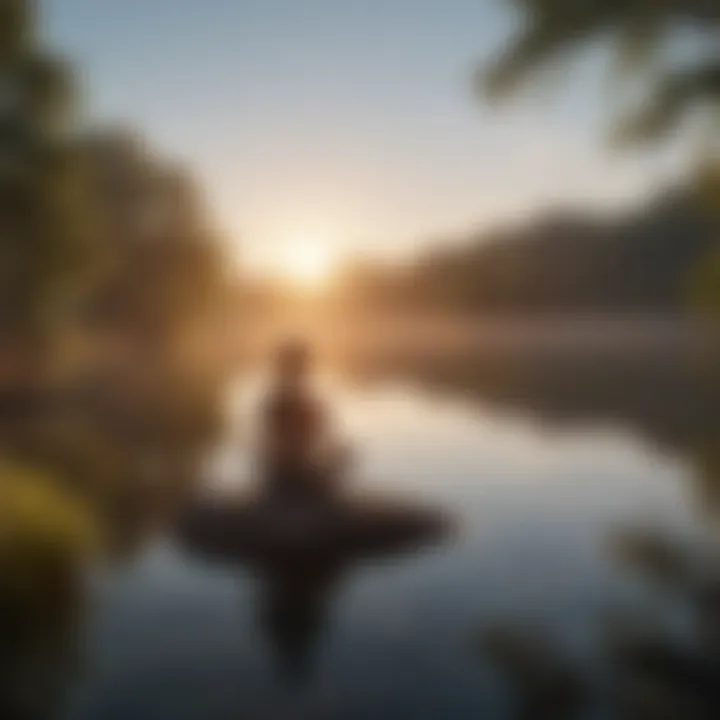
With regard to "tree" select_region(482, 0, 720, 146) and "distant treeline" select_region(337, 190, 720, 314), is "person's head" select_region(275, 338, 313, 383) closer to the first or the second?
"distant treeline" select_region(337, 190, 720, 314)

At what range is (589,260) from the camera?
2088 mm

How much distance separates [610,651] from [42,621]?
1.14m

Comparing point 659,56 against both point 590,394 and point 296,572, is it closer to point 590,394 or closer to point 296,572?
point 590,394

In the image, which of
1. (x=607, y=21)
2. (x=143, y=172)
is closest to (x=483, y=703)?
(x=143, y=172)

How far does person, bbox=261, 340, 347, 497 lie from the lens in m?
2.00

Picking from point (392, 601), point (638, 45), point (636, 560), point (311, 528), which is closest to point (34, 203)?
point (311, 528)

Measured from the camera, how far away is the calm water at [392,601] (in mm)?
1810

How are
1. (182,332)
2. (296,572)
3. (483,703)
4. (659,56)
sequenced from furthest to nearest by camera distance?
1. (182,332)
2. (659,56)
3. (296,572)
4. (483,703)

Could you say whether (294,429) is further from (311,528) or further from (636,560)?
(636,560)

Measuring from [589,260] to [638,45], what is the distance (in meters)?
0.48

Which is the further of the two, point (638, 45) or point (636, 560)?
point (638, 45)

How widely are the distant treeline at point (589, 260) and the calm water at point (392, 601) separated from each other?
23 centimetres

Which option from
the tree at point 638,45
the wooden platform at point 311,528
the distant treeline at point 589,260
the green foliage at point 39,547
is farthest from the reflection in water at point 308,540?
the tree at point 638,45

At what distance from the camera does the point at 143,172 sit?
79.2 inches
